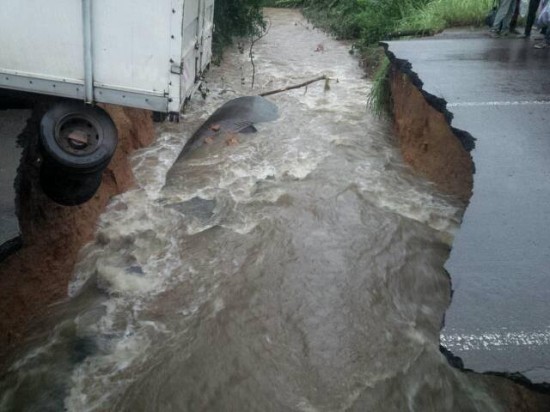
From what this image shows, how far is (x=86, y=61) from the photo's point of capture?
4.18 metres

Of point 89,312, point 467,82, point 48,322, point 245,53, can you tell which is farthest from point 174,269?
point 245,53

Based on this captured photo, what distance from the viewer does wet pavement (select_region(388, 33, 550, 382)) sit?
9.25 feet

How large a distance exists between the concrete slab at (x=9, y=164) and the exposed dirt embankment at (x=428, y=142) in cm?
443

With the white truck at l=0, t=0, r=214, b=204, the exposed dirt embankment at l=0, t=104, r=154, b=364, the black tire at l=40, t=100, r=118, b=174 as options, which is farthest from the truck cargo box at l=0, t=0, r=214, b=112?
the exposed dirt embankment at l=0, t=104, r=154, b=364

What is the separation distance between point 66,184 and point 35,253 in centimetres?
67

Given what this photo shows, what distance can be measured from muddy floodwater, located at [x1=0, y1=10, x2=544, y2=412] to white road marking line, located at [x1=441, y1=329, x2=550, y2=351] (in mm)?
1415

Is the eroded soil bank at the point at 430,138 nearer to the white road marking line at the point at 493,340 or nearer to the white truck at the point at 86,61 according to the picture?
the white road marking line at the point at 493,340

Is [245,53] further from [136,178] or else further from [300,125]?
[136,178]

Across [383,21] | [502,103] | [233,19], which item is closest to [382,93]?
[502,103]

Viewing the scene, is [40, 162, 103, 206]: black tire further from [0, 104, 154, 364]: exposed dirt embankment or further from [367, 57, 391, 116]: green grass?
[367, 57, 391, 116]: green grass

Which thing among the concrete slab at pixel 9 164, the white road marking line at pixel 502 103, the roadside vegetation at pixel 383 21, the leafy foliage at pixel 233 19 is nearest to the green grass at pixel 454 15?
the roadside vegetation at pixel 383 21

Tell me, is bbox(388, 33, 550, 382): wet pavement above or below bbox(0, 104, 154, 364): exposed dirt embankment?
above

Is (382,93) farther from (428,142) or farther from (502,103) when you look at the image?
(502,103)

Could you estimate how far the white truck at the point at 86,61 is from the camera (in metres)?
4.07
